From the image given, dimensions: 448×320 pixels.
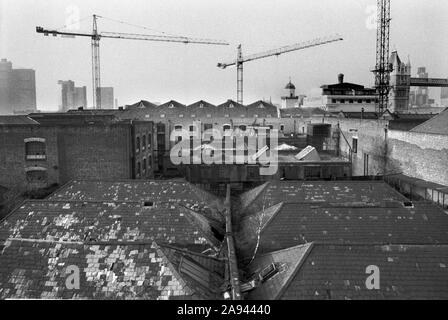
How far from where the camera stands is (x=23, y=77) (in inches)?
2228

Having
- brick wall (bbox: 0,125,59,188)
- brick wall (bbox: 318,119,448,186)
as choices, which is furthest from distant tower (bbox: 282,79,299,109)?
brick wall (bbox: 0,125,59,188)

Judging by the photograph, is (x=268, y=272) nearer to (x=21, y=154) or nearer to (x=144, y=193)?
(x=144, y=193)

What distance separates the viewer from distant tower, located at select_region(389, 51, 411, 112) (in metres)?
74.9

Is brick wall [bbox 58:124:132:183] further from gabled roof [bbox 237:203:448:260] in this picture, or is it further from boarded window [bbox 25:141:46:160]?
gabled roof [bbox 237:203:448:260]

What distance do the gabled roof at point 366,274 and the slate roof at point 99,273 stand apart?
92.5 inches

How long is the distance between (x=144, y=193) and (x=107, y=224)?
553 centimetres

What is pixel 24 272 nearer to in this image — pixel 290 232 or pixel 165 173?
pixel 290 232

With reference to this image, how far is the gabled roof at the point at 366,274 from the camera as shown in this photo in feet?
38.8

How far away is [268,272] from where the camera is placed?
1400 centimetres

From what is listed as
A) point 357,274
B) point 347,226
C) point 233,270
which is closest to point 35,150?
point 233,270

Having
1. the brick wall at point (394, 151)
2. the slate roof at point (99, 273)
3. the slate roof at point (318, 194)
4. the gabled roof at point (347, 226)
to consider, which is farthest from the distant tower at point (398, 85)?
the slate roof at point (99, 273)

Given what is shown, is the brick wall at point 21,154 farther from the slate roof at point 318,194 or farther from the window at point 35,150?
the slate roof at point 318,194

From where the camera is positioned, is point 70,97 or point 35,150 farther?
point 70,97

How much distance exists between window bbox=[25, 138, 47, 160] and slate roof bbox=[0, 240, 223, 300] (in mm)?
17961
